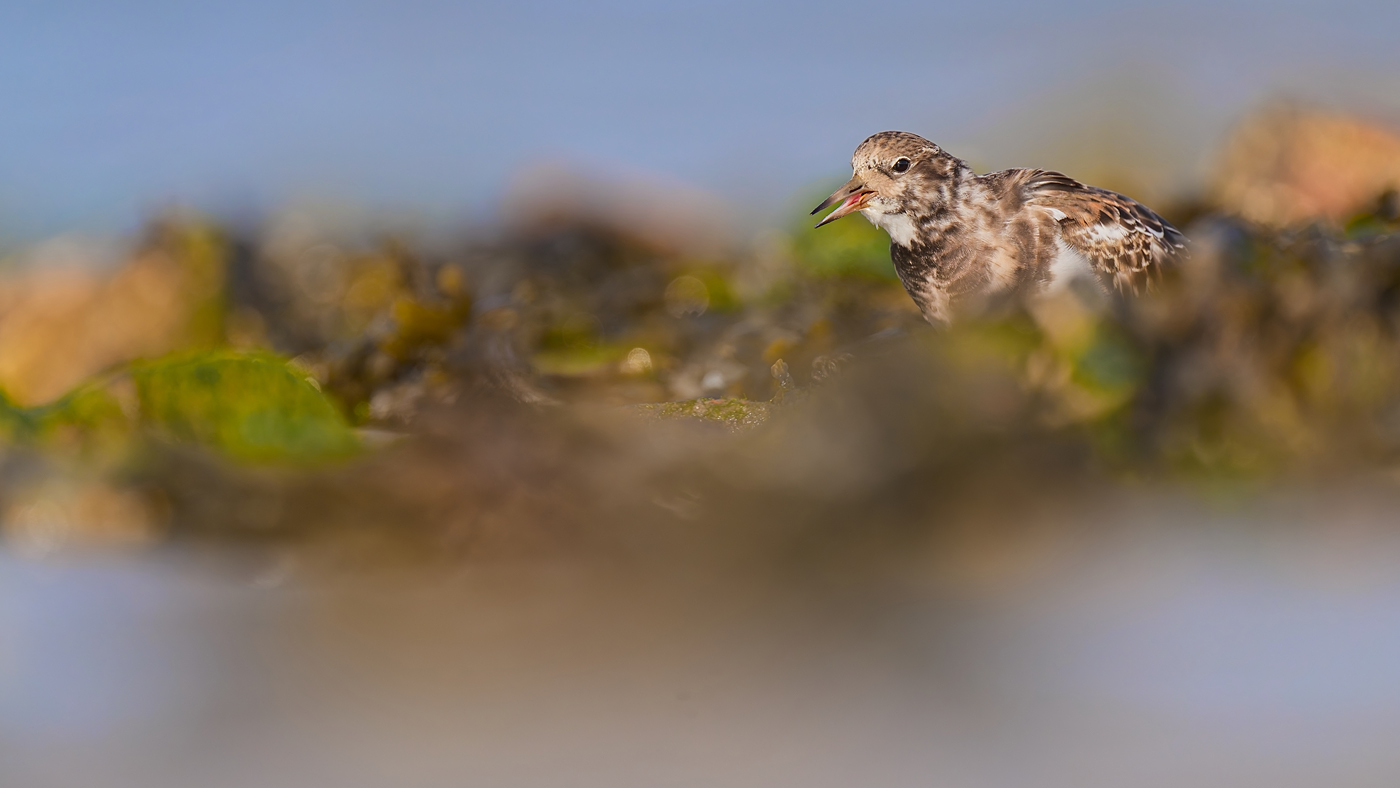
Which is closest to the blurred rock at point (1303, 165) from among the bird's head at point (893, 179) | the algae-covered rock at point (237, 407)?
the bird's head at point (893, 179)

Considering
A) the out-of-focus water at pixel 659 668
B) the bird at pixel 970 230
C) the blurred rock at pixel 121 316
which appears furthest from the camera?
the blurred rock at pixel 121 316

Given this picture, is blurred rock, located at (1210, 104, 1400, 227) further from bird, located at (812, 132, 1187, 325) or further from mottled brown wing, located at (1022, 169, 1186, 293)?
bird, located at (812, 132, 1187, 325)

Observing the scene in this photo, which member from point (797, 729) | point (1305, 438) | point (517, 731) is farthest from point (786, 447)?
point (1305, 438)

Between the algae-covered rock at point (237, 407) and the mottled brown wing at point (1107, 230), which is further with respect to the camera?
the mottled brown wing at point (1107, 230)

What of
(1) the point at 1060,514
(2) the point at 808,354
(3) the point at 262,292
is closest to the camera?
(1) the point at 1060,514

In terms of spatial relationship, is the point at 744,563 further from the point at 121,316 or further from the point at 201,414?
the point at 121,316

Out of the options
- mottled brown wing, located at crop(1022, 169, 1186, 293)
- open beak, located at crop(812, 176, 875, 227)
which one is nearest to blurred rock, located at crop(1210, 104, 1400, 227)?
mottled brown wing, located at crop(1022, 169, 1186, 293)

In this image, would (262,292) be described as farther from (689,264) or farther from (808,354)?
(808,354)

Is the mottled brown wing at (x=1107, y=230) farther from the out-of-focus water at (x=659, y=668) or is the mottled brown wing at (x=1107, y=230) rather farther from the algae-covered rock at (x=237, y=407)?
the algae-covered rock at (x=237, y=407)

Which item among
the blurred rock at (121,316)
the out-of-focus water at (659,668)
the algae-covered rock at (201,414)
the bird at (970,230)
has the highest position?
the blurred rock at (121,316)
